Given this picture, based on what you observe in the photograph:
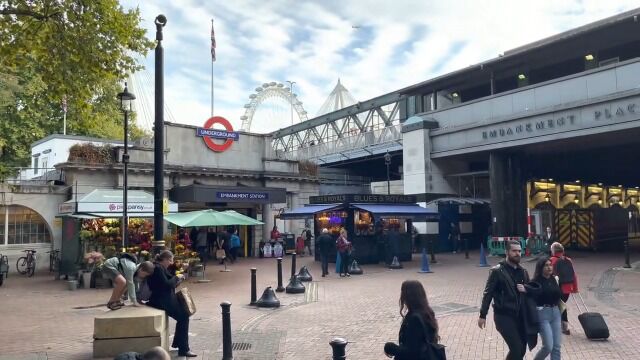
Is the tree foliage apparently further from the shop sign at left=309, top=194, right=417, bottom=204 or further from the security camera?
the shop sign at left=309, top=194, right=417, bottom=204

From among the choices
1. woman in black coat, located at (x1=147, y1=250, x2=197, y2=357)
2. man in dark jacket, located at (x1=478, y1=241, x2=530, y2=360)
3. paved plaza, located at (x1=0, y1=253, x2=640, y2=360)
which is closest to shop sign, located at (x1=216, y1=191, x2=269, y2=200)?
paved plaza, located at (x1=0, y1=253, x2=640, y2=360)

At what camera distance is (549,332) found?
609 centimetres

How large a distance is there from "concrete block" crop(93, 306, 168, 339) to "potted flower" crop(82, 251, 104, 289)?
8.92 metres

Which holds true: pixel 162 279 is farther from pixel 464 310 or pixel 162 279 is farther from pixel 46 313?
pixel 464 310

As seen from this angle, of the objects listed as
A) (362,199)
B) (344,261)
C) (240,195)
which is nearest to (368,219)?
(362,199)

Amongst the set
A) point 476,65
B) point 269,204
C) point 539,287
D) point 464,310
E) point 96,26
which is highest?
point 476,65

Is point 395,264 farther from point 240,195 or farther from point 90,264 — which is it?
point 90,264

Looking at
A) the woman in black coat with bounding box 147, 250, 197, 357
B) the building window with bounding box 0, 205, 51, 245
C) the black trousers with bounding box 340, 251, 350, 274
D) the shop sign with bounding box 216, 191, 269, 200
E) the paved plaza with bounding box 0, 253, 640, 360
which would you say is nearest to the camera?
the woman in black coat with bounding box 147, 250, 197, 357

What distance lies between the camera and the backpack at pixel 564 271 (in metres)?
8.80

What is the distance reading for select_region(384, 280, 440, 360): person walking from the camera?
4266mm

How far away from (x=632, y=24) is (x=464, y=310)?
16.5m

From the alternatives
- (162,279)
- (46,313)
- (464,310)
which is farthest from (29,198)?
(464,310)

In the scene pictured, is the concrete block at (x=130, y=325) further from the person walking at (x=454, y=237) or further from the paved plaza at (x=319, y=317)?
the person walking at (x=454, y=237)

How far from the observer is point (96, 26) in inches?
Result: 421
